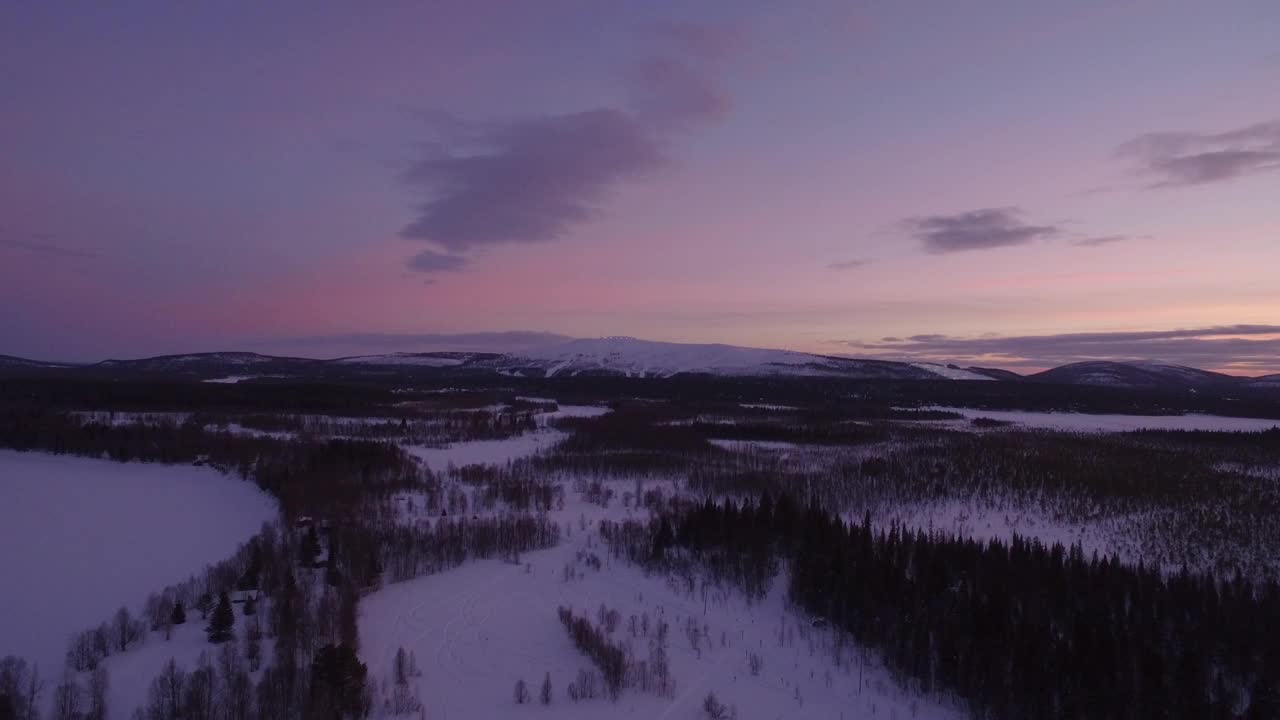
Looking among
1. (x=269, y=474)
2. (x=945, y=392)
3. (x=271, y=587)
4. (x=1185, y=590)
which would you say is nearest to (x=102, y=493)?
(x=269, y=474)

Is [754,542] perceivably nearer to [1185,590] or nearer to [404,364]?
[1185,590]

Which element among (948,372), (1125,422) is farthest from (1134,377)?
(1125,422)

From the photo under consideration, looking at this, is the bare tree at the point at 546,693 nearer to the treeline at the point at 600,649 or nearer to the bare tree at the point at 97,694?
the treeline at the point at 600,649

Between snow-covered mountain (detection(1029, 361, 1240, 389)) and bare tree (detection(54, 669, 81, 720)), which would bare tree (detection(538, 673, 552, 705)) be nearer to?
bare tree (detection(54, 669, 81, 720))

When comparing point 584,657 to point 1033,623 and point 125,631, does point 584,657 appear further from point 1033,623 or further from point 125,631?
point 125,631

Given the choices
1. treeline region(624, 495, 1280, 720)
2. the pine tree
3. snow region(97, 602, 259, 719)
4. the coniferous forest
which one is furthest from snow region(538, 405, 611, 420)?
the pine tree

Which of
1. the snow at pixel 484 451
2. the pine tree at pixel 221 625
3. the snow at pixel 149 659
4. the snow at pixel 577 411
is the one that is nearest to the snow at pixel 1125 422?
the snow at pixel 577 411

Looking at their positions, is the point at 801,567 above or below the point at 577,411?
above

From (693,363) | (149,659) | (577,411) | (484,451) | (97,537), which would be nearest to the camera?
(149,659)
